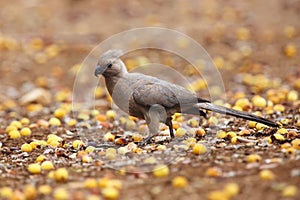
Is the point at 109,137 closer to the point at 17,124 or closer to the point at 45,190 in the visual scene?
the point at 17,124

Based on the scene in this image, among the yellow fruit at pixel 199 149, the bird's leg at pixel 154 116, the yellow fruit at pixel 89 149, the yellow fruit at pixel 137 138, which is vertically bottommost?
the yellow fruit at pixel 199 149

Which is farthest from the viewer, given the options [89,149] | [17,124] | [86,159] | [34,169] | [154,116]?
[17,124]

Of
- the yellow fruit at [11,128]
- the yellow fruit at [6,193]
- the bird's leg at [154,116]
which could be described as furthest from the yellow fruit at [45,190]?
the yellow fruit at [11,128]

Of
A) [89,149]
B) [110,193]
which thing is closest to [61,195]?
[110,193]

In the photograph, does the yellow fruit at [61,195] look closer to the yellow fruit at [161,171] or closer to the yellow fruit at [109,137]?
the yellow fruit at [161,171]

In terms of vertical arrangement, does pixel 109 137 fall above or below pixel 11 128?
below

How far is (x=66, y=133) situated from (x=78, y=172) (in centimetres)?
236

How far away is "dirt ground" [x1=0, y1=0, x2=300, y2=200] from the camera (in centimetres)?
518

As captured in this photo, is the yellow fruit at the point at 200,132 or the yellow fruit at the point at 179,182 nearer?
the yellow fruit at the point at 179,182

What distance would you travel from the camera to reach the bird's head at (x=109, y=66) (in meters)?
6.85

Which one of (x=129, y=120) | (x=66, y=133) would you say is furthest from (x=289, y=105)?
(x=66, y=133)

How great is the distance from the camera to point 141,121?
A: 8.54m

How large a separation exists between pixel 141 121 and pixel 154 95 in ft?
6.42

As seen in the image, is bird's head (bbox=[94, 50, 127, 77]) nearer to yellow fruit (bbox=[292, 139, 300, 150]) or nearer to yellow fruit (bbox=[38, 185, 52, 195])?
yellow fruit (bbox=[38, 185, 52, 195])
